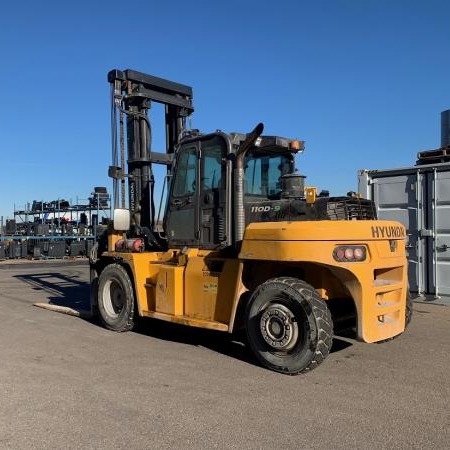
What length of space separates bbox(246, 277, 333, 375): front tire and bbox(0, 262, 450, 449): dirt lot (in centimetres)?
20

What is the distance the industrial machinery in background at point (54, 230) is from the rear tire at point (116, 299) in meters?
17.5

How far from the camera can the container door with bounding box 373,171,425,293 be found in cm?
1062

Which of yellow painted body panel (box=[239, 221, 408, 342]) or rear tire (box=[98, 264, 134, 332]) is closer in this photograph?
yellow painted body panel (box=[239, 221, 408, 342])

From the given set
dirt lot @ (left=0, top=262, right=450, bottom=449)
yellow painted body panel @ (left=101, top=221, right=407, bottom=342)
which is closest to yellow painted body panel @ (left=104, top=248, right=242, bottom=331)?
yellow painted body panel @ (left=101, top=221, right=407, bottom=342)

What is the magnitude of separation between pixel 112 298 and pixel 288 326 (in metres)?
3.98

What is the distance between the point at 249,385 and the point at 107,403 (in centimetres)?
147

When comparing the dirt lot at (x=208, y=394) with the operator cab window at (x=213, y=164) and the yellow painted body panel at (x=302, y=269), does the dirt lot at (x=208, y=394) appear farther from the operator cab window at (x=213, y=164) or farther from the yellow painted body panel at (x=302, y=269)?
the operator cab window at (x=213, y=164)

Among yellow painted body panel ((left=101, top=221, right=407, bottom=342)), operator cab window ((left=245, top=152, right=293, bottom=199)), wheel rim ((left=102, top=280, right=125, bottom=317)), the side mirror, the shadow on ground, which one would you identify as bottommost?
the shadow on ground

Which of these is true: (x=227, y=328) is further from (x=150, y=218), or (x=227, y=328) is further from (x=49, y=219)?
(x=49, y=219)

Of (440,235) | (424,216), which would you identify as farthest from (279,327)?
(424,216)

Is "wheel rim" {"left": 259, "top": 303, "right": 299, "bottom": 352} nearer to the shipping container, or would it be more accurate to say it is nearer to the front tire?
the front tire

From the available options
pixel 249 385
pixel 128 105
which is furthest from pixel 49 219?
pixel 249 385

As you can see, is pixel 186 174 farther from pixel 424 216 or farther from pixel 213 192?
pixel 424 216

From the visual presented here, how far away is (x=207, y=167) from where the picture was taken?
782cm
